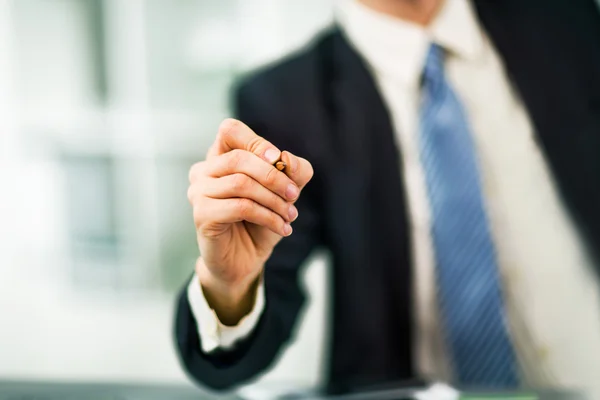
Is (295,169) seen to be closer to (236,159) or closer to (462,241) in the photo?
(236,159)

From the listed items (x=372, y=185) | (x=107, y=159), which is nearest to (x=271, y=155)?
(x=372, y=185)

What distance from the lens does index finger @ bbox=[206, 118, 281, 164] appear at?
0.30 m

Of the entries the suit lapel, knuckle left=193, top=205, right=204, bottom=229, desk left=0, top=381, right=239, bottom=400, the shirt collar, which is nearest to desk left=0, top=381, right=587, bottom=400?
desk left=0, top=381, right=239, bottom=400

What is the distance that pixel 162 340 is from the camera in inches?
24.6

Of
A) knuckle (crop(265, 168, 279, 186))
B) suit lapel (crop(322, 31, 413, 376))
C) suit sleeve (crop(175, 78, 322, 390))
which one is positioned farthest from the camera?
suit lapel (crop(322, 31, 413, 376))

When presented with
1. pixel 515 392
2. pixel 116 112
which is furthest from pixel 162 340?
pixel 515 392

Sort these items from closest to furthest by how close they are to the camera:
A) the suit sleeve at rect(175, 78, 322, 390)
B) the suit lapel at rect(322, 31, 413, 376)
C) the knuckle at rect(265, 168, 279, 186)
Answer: the knuckle at rect(265, 168, 279, 186), the suit sleeve at rect(175, 78, 322, 390), the suit lapel at rect(322, 31, 413, 376)

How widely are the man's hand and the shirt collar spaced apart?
253 mm

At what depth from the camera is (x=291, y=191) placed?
31cm

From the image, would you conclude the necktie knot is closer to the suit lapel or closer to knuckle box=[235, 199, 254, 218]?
the suit lapel

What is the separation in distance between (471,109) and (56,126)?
0.50 m

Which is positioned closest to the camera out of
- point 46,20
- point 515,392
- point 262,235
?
point 262,235

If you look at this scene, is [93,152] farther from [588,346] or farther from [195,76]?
[588,346]

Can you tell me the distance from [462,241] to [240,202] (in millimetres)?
275
